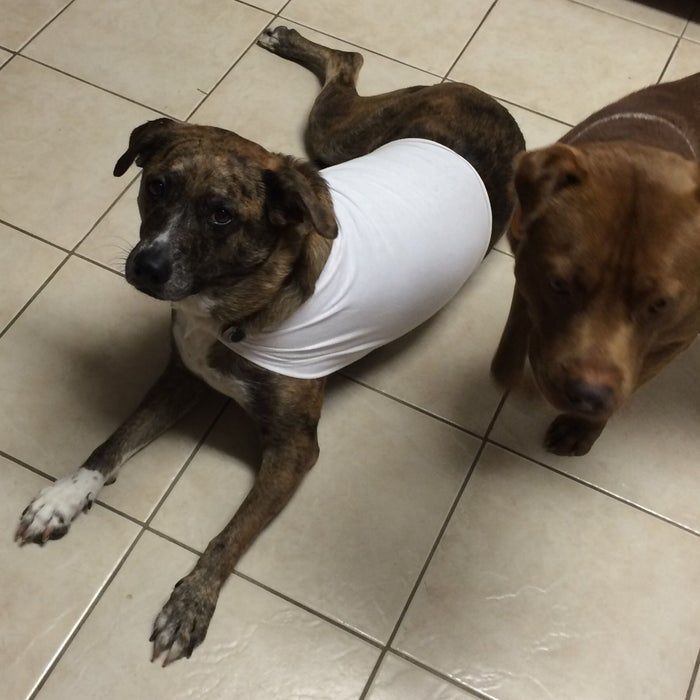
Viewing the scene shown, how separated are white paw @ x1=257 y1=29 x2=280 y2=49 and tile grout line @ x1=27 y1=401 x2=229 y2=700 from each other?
54.2 inches

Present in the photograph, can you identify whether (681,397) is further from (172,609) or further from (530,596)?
(172,609)

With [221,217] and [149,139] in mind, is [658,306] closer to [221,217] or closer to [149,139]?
[221,217]

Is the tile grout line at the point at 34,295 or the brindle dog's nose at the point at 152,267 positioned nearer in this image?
the brindle dog's nose at the point at 152,267

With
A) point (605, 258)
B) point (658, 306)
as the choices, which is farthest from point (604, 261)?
point (658, 306)

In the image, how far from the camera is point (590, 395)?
1459 millimetres

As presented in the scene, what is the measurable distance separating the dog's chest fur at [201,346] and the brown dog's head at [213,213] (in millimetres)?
150

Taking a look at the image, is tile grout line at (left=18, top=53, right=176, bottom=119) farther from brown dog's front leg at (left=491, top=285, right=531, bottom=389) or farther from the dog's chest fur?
brown dog's front leg at (left=491, top=285, right=531, bottom=389)

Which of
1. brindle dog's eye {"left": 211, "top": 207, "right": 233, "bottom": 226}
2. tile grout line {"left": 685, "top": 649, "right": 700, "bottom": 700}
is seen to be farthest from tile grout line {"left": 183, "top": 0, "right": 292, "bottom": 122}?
tile grout line {"left": 685, "top": 649, "right": 700, "bottom": 700}

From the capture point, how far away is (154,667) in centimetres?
186

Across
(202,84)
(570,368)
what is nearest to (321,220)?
(570,368)

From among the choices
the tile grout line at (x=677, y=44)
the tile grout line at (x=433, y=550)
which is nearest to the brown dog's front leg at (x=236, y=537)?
the tile grout line at (x=433, y=550)

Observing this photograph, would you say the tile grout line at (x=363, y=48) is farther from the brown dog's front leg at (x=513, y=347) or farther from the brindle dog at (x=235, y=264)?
the brown dog's front leg at (x=513, y=347)

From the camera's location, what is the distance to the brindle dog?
1.62 metres

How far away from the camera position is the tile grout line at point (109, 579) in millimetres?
1830
